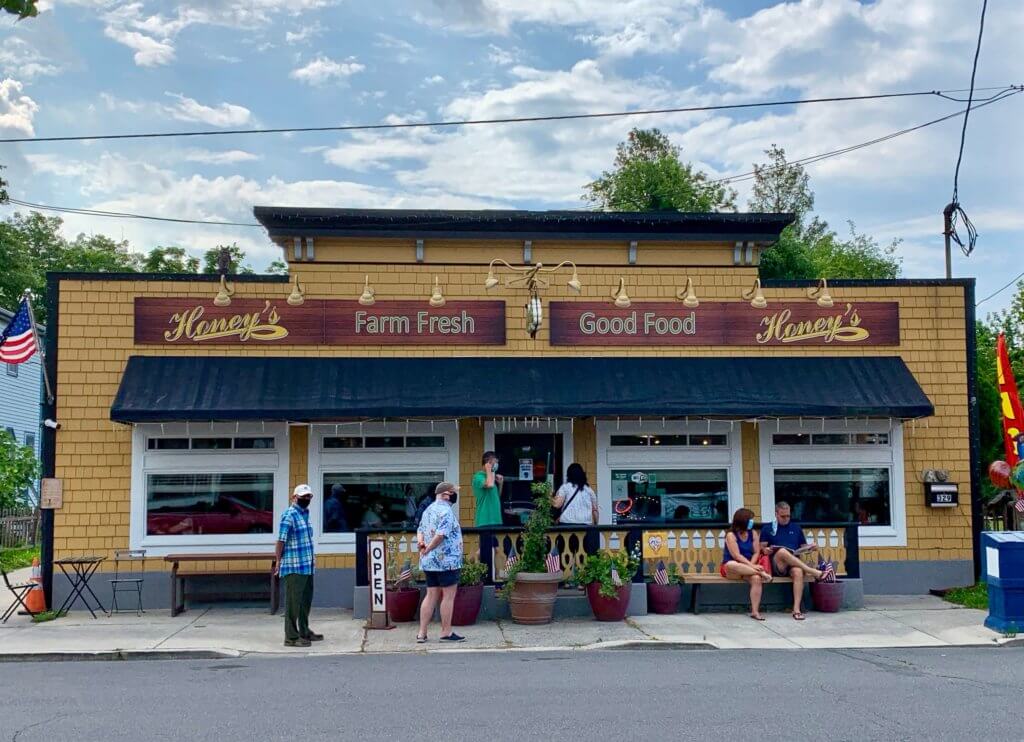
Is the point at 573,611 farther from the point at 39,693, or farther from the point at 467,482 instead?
the point at 39,693

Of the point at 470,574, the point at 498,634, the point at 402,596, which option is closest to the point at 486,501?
the point at 470,574

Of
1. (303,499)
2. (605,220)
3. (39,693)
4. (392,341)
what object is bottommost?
(39,693)

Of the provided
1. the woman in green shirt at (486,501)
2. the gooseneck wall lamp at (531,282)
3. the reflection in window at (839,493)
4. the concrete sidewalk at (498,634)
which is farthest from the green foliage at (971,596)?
the gooseneck wall lamp at (531,282)

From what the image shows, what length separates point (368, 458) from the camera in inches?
564

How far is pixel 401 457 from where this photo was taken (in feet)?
47.1

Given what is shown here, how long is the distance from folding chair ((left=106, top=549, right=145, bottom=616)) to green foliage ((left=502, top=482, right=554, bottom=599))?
16.4ft

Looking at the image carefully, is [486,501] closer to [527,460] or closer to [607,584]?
[527,460]

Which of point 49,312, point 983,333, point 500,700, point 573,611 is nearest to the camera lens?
point 500,700

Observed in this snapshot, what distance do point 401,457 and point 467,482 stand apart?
0.98 m

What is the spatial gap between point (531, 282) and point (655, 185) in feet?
70.2

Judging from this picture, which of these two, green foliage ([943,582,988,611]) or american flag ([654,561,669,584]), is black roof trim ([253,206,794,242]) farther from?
green foliage ([943,582,988,611])

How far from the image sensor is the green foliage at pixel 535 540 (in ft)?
39.7

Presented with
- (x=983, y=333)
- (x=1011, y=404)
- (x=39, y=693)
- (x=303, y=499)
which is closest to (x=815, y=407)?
(x=1011, y=404)

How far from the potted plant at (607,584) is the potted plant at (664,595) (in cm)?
47
